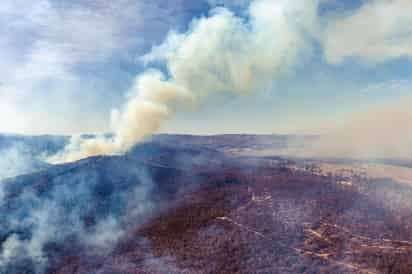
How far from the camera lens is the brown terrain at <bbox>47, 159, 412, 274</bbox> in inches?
1638

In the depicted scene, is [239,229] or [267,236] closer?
[267,236]

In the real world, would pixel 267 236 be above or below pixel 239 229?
below

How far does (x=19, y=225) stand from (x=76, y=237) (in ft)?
39.4

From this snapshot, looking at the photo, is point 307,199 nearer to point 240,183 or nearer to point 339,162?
point 240,183

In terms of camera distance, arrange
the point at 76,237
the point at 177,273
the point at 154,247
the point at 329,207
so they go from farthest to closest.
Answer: the point at 329,207 < the point at 76,237 < the point at 154,247 < the point at 177,273

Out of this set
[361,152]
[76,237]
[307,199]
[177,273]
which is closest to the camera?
[177,273]

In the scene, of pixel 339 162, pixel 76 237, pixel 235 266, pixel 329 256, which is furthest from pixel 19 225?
pixel 339 162

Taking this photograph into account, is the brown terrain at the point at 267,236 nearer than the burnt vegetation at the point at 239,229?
Yes

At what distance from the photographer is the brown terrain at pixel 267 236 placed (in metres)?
41.6

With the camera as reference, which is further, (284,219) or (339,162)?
(339,162)

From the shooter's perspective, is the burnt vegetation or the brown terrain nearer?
the brown terrain

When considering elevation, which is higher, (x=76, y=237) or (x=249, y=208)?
(x=249, y=208)

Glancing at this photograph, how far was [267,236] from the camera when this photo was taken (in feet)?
165

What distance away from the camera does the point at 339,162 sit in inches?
6078
